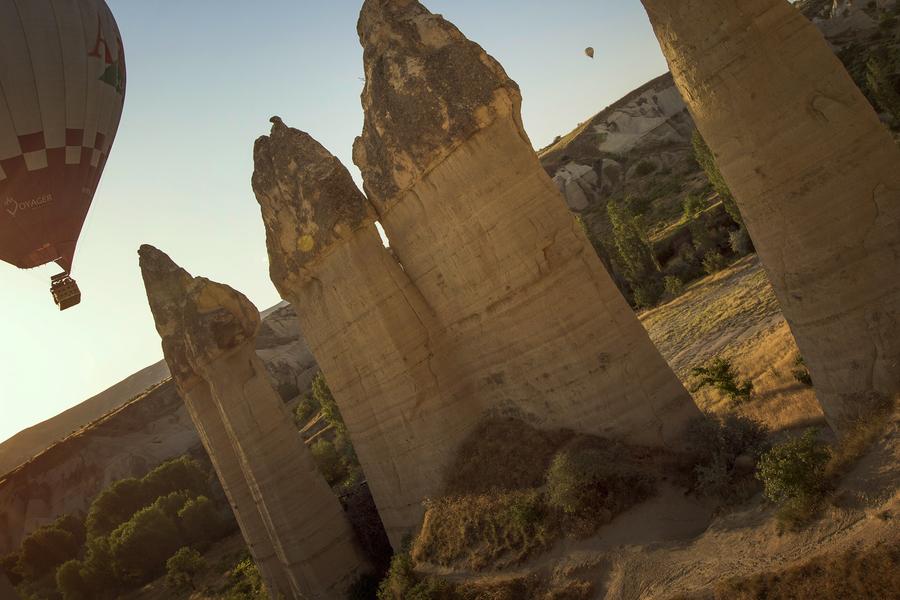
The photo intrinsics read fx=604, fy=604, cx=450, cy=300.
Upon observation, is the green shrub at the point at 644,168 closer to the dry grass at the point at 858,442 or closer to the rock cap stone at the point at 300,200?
the rock cap stone at the point at 300,200

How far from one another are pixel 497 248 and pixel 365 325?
3.19m

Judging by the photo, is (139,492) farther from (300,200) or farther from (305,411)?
(300,200)

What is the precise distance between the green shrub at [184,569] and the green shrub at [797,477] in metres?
23.6

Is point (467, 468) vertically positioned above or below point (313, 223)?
below

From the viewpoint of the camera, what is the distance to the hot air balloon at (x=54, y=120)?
1598 cm

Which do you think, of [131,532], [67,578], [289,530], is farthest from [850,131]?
[67,578]

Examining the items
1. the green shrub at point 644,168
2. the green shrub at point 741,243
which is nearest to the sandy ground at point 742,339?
the green shrub at point 741,243

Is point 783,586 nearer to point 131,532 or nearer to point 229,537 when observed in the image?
point 229,537

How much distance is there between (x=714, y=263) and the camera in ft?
94.1

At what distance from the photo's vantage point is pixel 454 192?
9773mm

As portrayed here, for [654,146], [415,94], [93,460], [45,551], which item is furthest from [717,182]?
[93,460]

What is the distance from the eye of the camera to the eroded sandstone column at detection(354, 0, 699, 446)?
906 cm

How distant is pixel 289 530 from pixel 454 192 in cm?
857

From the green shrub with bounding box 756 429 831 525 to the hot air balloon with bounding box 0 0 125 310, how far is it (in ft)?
62.3
